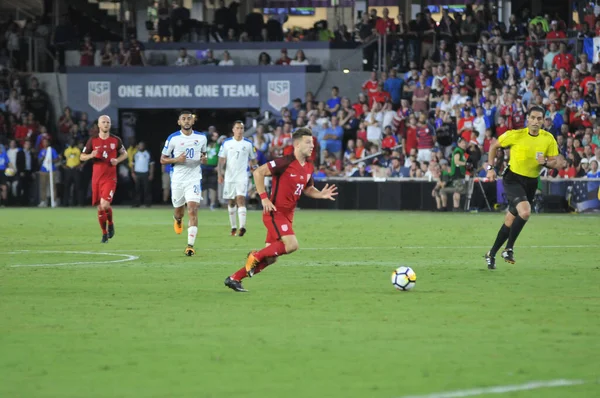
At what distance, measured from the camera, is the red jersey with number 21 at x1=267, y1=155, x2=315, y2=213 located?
502 inches

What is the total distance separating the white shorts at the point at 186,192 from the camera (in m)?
19.4

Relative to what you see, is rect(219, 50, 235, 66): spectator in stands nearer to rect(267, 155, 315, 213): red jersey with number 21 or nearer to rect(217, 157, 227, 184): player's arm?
rect(217, 157, 227, 184): player's arm

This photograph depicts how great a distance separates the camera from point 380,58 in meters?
37.9

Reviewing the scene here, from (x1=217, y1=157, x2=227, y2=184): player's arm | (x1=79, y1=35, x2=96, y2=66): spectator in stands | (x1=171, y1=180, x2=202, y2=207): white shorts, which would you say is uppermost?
(x1=79, y1=35, x2=96, y2=66): spectator in stands

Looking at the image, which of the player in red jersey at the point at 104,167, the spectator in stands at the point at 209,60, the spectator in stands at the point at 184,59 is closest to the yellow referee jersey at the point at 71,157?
the spectator in stands at the point at 184,59

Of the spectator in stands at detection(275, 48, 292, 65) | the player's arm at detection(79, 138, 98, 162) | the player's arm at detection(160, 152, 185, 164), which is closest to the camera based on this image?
the player's arm at detection(160, 152, 185, 164)

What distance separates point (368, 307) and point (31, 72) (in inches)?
1229

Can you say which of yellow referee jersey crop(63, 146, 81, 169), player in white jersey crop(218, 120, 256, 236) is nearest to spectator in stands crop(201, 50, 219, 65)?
yellow referee jersey crop(63, 146, 81, 169)

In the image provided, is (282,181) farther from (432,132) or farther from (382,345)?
(432,132)

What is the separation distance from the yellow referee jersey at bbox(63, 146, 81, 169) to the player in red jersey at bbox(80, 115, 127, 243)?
16945 millimetres

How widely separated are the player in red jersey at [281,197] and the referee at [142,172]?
80.3 feet

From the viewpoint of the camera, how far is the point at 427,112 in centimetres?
3428

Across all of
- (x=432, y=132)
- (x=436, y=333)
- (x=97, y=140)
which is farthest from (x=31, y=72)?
(x=436, y=333)

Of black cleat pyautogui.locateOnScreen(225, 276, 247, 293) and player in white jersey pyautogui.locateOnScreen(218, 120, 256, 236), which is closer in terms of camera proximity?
black cleat pyautogui.locateOnScreen(225, 276, 247, 293)
